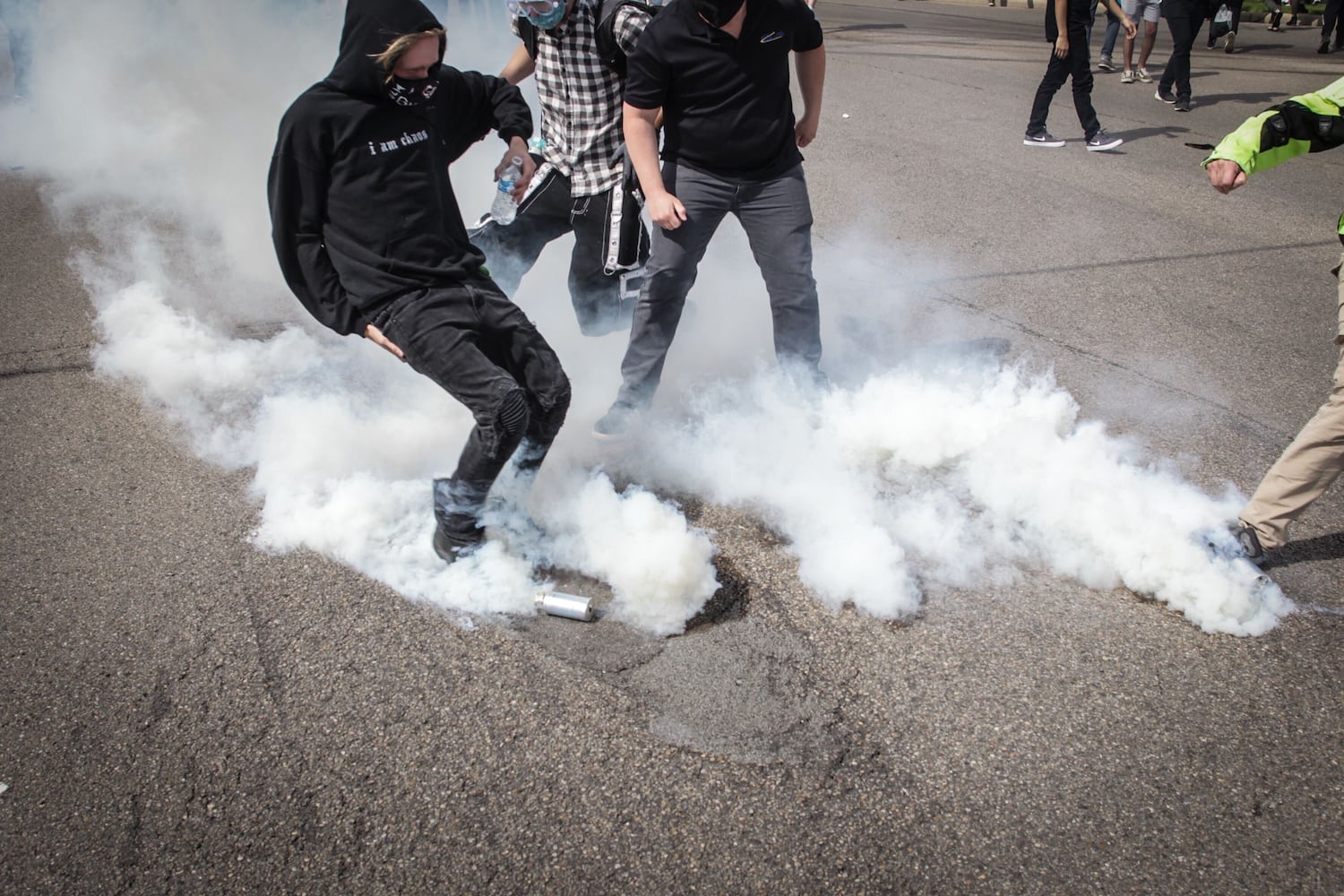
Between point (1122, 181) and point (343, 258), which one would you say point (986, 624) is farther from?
point (1122, 181)

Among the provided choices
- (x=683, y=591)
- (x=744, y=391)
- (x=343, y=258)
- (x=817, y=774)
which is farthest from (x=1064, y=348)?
(x=343, y=258)

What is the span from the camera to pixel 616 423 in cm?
345

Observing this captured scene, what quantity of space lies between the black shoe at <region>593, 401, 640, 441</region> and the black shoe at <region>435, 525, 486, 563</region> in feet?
2.68

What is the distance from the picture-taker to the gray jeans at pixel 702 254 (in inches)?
127

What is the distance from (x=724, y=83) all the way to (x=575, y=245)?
992mm

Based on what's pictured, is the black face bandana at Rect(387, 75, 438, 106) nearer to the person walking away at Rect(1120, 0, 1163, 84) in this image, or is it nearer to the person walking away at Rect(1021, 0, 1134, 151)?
the person walking away at Rect(1021, 0, 1134, 151)

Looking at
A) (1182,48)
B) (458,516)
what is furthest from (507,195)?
(1182,48)

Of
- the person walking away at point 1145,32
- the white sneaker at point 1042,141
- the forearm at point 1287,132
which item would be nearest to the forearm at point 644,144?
the forearm at point 1287,132

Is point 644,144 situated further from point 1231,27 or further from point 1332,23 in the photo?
point 1332,23

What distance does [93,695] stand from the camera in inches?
93.7

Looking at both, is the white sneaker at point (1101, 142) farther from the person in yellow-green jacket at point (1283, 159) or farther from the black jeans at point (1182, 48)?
the person in yellow-green jacket at point (1283, 159)

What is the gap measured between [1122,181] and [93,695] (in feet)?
23.5

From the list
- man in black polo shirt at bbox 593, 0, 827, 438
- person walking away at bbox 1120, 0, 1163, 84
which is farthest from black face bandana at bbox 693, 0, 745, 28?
person walking away at bbox 1120, 0, 1163, 84

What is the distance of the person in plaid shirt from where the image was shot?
320 centimetres
